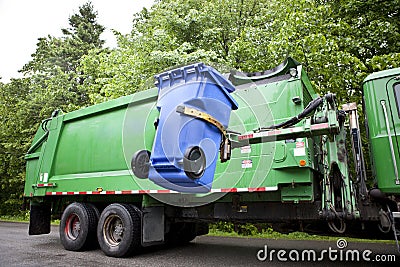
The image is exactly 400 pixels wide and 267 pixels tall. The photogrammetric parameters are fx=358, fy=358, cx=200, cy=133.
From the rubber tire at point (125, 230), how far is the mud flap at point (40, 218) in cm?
216

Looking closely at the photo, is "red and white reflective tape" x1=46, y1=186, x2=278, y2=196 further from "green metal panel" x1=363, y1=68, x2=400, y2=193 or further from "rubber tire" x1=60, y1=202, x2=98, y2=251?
"green metal panel" x1=363, y1=68, x2=400, y2=193

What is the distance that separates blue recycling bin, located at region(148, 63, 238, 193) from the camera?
354 cm

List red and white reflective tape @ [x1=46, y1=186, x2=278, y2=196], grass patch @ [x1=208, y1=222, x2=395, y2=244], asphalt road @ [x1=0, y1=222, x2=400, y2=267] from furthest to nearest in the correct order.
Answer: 1. grass patch @ [x1=208, y1=222, x2=395, y2=244]
2. asphalt road @ [x1=0, y1=222, x2=400, y2=267]
3. red and white reflective tape @ [x1=46, y1=186, x2=278, y2=196]

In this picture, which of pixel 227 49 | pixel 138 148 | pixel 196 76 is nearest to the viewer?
pixel 196 76

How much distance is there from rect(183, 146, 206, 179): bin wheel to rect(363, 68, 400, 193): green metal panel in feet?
6.93

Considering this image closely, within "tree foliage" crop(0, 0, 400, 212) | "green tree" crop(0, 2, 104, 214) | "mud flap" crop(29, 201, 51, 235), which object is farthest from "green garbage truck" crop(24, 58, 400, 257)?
"green tree" crop(0, 2, 104, 214)

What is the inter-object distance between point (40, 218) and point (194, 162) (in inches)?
216

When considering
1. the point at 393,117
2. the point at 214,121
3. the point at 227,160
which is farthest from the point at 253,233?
the point at 214,121

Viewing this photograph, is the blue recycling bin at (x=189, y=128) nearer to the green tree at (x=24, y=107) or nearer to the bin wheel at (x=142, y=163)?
the bin wheel at (x=142, y=163)

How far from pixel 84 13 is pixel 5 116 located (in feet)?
43.5

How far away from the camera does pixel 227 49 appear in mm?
11992

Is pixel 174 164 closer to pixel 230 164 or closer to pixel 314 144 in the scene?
pixel 230 164

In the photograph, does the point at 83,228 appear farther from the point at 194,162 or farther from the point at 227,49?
the point at 227,49

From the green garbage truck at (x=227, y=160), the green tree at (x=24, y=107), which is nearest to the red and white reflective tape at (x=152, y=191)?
the green garbage truck at (x=227, y=160)
